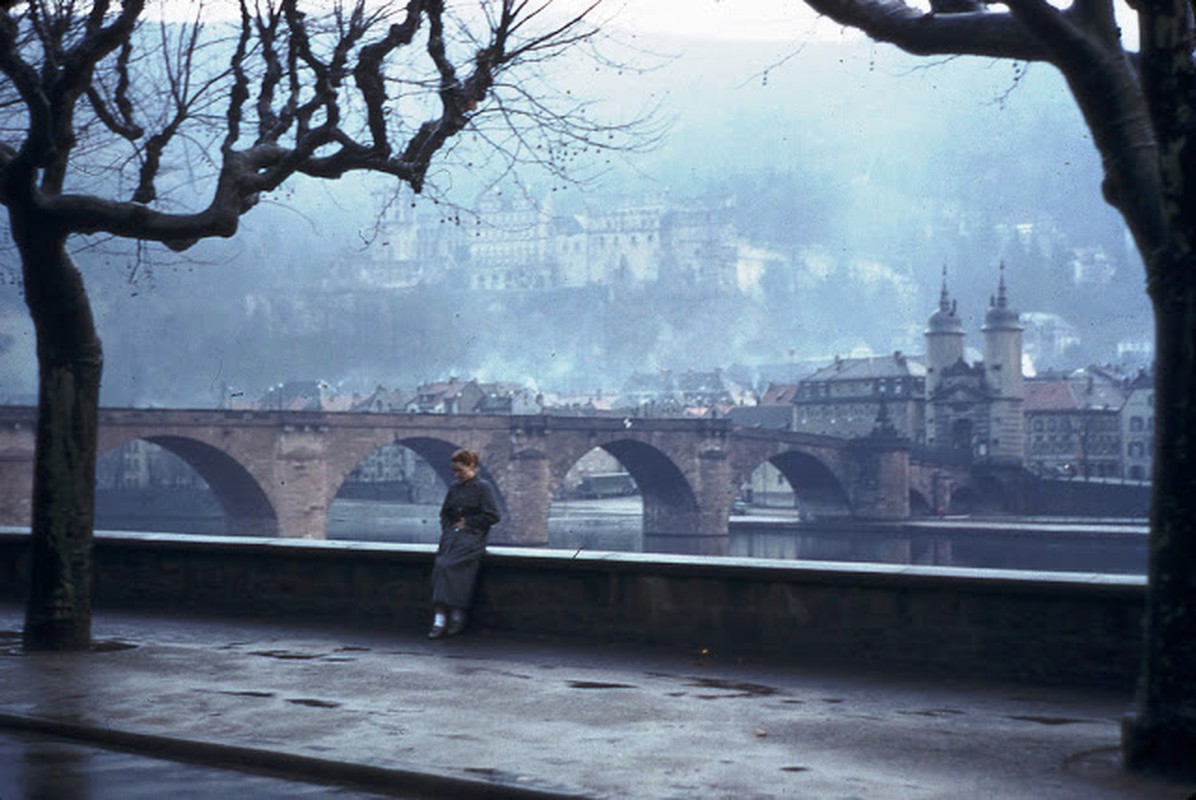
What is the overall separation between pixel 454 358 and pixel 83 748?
146728 mm

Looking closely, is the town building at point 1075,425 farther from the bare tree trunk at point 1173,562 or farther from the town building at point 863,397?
the bare tree trunk at point 1173,562

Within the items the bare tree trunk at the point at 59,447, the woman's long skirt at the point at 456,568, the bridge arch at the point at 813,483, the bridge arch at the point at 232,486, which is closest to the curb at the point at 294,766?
the bare tree trunk at the point at 59,447

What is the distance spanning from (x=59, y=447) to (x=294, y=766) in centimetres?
433

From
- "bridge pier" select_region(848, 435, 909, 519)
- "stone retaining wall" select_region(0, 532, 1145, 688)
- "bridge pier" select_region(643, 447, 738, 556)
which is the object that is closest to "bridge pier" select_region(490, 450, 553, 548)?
"bridge pier" select_region(643, 447, 738, 556)

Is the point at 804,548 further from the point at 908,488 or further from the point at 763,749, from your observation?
the point at 763,749

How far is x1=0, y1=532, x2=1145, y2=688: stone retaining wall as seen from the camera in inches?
351

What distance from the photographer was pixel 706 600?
10242 millimetres

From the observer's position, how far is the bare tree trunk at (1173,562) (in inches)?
241

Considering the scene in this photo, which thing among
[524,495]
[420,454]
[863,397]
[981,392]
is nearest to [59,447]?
[420,454]

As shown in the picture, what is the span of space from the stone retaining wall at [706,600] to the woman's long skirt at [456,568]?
295 mm

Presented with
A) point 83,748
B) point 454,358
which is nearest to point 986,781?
point 83,748

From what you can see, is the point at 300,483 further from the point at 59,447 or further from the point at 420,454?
the point at 59,447

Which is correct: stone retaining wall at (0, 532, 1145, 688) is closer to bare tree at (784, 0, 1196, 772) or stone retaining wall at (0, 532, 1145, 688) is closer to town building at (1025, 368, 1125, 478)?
bare tree at (784, 0, 1196, 772)

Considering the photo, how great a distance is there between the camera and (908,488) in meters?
84.4
